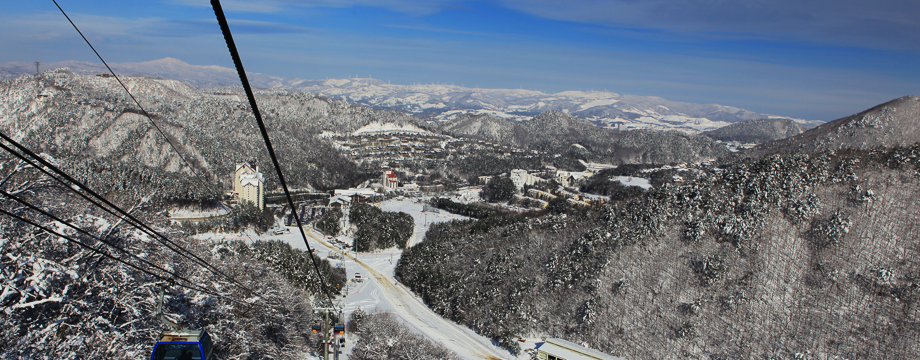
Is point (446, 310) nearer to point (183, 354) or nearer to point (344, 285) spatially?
point (344, 285)

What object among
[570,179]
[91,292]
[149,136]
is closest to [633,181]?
[570,179]

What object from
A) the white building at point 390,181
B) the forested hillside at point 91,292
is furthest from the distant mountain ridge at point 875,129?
the forested hillside at point 91,292

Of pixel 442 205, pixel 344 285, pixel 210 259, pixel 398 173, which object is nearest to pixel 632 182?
pixel 442 205

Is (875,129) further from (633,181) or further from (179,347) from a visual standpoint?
(179,347)

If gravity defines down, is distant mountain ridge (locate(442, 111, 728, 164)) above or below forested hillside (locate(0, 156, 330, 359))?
above

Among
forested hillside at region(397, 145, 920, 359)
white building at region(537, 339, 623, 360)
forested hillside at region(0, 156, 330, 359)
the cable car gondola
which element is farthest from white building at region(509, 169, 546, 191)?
the cable car gondola

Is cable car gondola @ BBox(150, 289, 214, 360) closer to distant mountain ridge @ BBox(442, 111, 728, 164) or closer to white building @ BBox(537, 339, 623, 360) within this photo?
white building @ BBox(537, 339, 623, 360)

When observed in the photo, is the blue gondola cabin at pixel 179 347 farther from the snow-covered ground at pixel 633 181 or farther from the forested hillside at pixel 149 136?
the snow-covered ground at pixel 633 181
